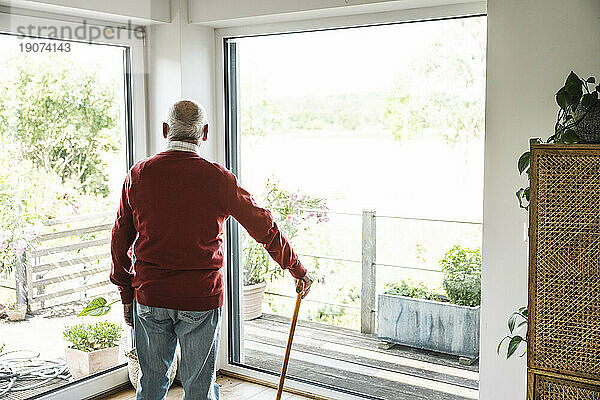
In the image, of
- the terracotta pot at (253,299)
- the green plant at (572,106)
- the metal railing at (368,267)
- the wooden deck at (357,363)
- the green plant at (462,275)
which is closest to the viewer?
the green plant at (572,106)

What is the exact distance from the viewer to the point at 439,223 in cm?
346

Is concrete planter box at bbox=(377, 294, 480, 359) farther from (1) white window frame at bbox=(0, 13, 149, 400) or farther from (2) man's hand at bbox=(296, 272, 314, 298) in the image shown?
(1) white window frame at bbox=(0, 13, 149, 400)

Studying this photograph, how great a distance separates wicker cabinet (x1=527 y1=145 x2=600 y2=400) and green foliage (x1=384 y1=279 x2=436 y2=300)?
1289 millimetres

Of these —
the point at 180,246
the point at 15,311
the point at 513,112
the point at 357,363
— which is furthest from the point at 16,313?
the point at 513,112

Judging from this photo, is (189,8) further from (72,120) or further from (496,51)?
(496,51)

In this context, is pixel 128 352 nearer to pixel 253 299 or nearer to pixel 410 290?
pixel 253 299

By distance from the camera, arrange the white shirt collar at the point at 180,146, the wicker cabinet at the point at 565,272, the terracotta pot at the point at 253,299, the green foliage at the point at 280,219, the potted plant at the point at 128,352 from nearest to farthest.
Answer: the wicker cabinet at the point at 565,272 → the white shirt collar at the point at 180,146 → the potted plant at the point at 128,352 → the green foliage at the point at 280,219 → the terracotta pot at the point at 253,299

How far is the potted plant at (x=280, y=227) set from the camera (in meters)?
3.92

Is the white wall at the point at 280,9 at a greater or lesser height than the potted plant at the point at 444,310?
greater

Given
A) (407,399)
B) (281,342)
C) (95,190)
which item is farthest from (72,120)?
(407,399)

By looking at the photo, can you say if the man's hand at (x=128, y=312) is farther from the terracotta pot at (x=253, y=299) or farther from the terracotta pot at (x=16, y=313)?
the terracotta pot at (x=253, y=299)

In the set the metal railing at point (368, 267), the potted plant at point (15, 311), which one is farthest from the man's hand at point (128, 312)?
the metal railing at point (368, 267)

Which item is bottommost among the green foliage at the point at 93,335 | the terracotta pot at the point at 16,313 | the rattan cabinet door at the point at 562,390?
the green foliage at the point at 93,335

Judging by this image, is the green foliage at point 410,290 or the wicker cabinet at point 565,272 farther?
the green foliage at point 410,290
